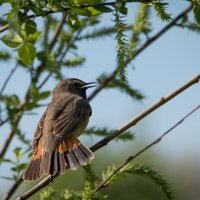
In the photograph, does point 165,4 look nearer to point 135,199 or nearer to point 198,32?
point 198,32

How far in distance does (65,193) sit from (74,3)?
3.24 feet

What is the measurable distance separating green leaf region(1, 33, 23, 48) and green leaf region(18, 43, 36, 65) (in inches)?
1.1

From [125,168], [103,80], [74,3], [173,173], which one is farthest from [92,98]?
[173,173]

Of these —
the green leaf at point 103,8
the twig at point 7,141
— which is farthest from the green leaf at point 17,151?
the green leaf at point 103,8

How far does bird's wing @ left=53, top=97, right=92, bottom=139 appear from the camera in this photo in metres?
5.48

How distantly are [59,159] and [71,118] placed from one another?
3.66ft

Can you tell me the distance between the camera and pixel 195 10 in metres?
2.63

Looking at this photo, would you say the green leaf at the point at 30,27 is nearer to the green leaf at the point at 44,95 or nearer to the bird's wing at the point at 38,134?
the green leaf at the point at 44,95

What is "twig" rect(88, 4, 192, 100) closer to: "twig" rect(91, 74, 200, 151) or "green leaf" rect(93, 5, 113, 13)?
"twig" rect(91, 74, 200, 151)

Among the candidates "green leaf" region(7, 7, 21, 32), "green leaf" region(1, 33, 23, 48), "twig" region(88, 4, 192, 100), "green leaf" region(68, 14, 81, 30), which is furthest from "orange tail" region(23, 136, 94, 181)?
"green leaf" region(7, 7, 21, 32)

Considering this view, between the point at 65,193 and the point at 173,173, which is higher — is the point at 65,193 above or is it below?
below

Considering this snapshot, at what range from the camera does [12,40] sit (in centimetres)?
263

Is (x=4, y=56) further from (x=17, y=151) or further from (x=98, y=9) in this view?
(x=98, y=9)

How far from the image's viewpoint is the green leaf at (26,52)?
266 cm
